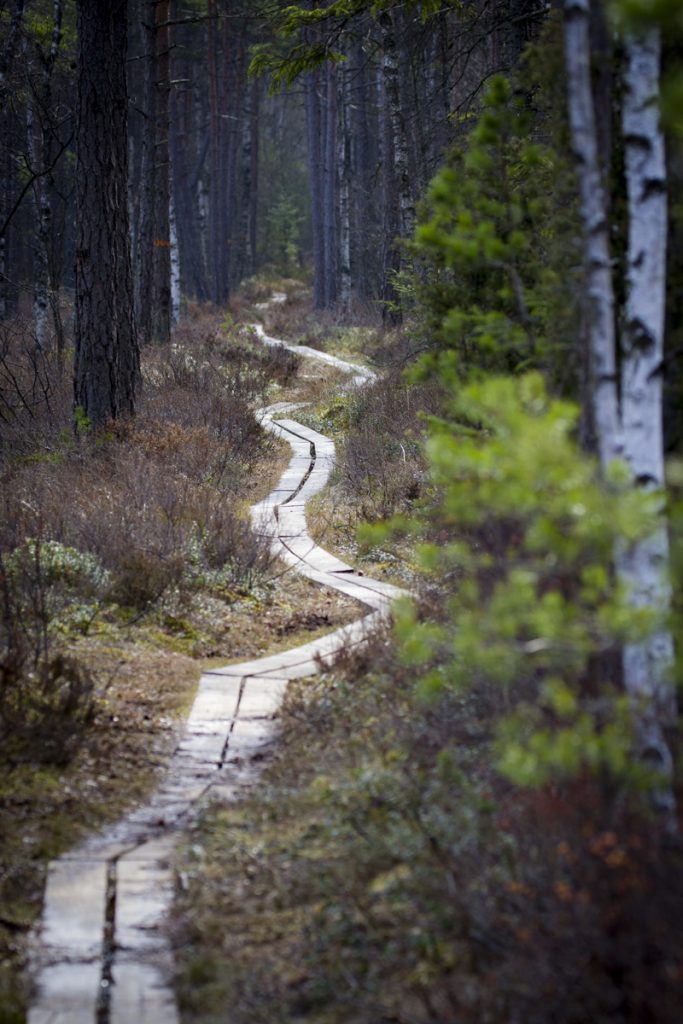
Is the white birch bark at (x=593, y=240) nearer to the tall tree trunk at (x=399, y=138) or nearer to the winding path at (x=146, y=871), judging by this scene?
the winding path at (x=146, y=871)

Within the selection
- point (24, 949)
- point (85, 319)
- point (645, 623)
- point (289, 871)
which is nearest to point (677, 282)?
point (645, 623)

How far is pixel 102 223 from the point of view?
38.3 ft

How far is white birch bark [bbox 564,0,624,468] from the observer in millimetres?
3438

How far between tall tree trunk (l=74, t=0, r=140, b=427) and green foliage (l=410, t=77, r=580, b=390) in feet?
22.9

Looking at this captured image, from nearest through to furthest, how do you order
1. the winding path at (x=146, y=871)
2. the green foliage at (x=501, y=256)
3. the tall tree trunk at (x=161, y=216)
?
the winding path at (x=146, y=871) < the green foliage at (x=501, y=256) < the tall tree trunk at (x=161, y=216)

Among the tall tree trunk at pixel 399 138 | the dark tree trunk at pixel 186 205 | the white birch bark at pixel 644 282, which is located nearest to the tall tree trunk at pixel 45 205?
the tall tree trunk at pixel 399 138

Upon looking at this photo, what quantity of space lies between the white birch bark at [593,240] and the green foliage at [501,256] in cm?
50

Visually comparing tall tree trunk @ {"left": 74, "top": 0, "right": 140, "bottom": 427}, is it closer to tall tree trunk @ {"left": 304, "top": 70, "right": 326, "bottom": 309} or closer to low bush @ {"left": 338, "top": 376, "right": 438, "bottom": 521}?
low bush @ {"left": 338, "top": 376, "right": 438, "bottom": 521}

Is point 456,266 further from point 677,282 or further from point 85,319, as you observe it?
point 85,319

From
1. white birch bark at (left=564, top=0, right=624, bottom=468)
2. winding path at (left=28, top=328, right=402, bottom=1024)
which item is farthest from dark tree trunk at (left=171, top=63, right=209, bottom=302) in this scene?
white birch bark at (left=564, top=0, right=624, bottom=468)

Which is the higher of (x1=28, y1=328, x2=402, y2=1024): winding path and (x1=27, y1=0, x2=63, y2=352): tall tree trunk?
(x1=27, y1=0, x2=63, y2=352): tall tree trunk

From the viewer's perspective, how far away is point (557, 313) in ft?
14.1

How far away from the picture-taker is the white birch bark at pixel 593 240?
344 centimetres

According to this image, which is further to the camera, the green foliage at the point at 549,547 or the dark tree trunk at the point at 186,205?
the dark tree trunk at the point at 186,205
